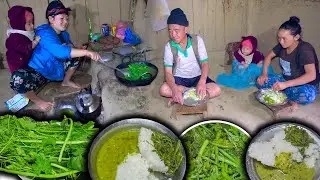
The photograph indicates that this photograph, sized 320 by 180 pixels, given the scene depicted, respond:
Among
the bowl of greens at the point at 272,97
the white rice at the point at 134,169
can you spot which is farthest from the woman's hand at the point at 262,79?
the white rice at the point at 134,169

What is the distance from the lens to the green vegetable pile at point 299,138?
9.60 ft

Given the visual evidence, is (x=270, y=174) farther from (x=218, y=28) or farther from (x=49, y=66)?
(x=218, y=28)

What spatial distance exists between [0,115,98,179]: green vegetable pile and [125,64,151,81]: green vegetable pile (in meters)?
1.51

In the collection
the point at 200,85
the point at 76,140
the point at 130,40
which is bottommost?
the point at 76,140

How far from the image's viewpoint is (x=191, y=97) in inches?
176

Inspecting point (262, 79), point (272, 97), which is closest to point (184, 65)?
point (262, 79)

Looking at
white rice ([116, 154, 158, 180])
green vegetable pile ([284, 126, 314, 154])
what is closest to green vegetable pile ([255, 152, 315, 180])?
green vegetable pile ([284, 126, 314, 154])

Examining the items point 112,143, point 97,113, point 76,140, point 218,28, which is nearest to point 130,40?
point 218,28

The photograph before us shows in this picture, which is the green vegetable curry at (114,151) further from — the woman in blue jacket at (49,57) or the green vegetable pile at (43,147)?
the woman in blue jacket at (49,57)

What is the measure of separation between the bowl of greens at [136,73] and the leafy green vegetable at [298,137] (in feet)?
8.34

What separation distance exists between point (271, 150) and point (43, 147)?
2.19m

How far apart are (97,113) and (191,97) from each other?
1.23m

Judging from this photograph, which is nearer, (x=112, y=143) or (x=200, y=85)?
(x=112, y=143)

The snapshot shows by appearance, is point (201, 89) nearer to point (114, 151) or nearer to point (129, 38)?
point (114, 151)
